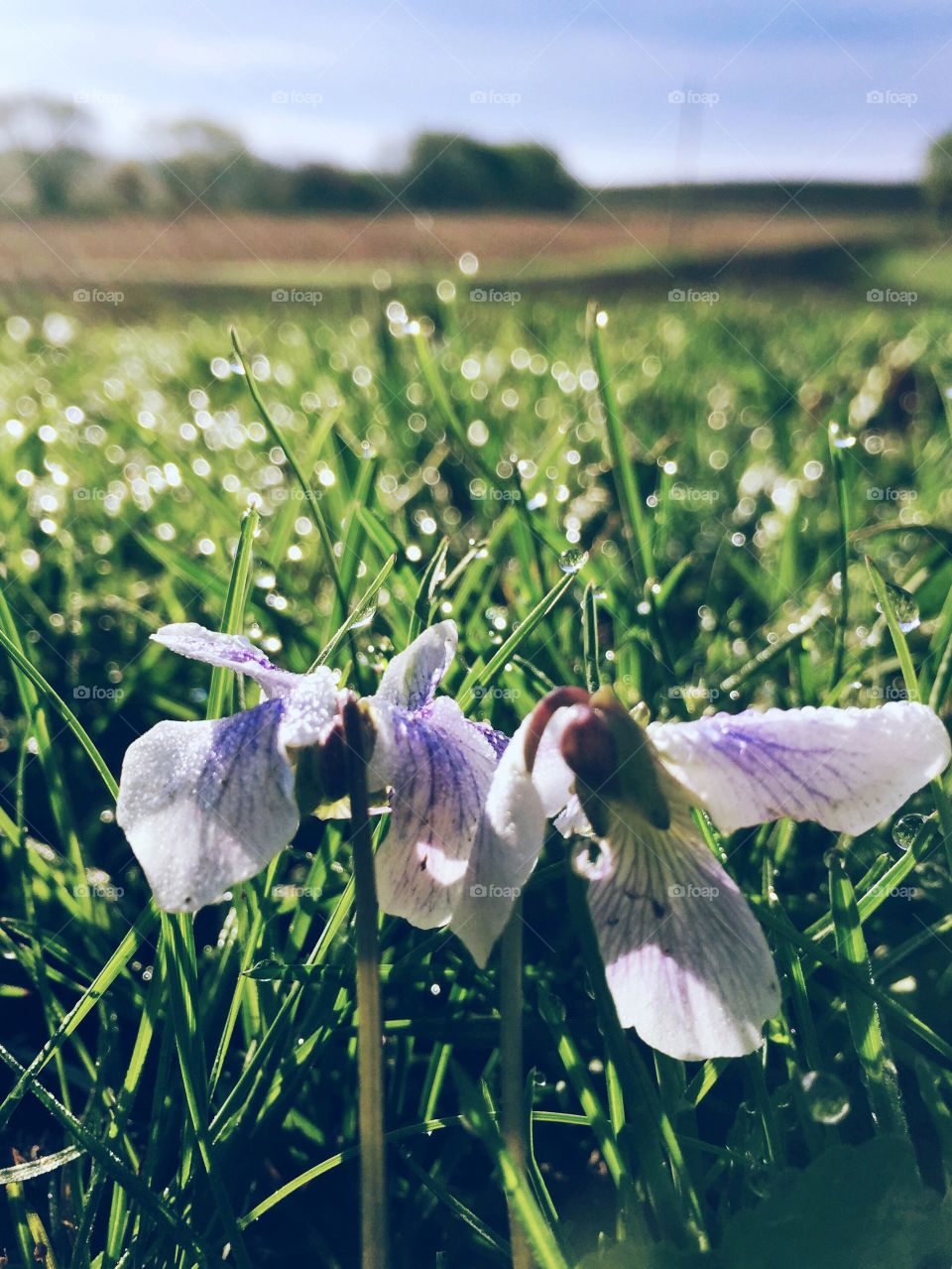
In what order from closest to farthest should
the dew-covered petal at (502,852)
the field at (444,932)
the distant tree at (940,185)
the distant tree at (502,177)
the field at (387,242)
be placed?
the dew-covered petal at (502,852) < the field at (444,932) < the field at (387,242) < the distant tree at (940,185) < the distant tree at (502,177)

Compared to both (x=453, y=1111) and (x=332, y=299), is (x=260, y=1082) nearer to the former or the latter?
(x=453, y=1111)

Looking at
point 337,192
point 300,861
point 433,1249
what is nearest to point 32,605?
point 300,861

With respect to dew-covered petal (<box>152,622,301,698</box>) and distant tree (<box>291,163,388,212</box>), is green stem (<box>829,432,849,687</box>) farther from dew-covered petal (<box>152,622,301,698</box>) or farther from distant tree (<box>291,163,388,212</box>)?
distant tree (<box>291,163,388,212</box>)

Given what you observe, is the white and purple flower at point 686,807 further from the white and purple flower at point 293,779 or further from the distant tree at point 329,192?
the distant tree at point 329,192

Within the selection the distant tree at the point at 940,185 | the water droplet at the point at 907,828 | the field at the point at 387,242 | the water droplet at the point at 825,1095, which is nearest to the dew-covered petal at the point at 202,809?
the water droplet at the point at 825,1095

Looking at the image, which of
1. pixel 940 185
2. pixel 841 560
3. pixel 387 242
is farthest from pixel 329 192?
pixel 841 560

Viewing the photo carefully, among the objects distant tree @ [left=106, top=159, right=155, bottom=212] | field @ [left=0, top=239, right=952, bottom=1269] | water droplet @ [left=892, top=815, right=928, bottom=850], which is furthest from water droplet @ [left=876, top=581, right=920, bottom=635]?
distant tree @ [left=106, top=159, right=155, bottom=212]

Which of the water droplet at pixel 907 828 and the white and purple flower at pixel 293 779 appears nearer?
the white and purple flower at pixel 293 779
